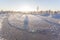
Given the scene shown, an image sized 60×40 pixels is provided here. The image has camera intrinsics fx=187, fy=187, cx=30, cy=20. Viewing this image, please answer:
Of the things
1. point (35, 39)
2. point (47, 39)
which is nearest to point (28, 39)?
point (35, 39)

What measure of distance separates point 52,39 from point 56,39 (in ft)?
0.74

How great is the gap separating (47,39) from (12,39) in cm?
206

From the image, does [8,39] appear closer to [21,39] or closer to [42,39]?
[21,39]

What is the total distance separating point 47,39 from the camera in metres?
10.8

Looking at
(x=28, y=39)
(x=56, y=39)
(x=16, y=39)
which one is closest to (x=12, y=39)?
(x=16, y=39)

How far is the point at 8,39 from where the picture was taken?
444 inches

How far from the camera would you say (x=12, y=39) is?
11.1 m

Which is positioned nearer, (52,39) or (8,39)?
(52,39)

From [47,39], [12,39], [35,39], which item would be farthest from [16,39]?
[47,39]

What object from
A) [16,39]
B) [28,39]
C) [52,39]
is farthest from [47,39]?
[16,39]

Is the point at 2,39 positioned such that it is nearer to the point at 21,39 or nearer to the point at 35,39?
the point at 21,39

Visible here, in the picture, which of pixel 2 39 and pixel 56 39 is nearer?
pixel 56 39

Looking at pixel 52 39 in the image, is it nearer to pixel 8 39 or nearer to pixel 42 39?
pixel 42 39

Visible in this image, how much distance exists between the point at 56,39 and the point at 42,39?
0.87 m
